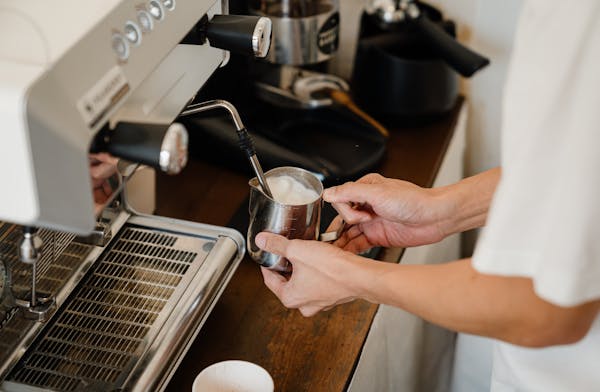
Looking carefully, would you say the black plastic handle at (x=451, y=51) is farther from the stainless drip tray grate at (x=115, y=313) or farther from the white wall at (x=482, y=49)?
the stainless drip tray grate at (x=115, y=313)

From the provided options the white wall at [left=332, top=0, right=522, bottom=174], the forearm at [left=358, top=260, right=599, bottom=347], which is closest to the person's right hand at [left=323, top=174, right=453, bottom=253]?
the forearm at [left=358, top=260, right=599, bottom=347]

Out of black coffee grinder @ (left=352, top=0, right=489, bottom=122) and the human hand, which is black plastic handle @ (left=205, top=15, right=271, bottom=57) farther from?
black coffee grinder @ (left=352, top=0, right=489, bottom=122)

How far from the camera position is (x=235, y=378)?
0.84 m

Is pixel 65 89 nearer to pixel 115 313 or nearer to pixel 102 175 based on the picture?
pixel 102 175

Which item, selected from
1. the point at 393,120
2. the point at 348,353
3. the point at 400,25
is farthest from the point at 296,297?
the point at 400,25

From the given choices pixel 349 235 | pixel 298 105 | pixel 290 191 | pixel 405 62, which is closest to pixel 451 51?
pixel 405 62

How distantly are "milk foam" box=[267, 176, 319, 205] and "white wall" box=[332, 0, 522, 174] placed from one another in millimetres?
844

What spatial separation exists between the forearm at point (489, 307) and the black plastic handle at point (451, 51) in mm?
677

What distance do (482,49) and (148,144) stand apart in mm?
1181

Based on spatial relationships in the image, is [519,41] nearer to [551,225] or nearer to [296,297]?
[551,225]

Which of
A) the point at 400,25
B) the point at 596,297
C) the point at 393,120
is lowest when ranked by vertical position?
the point at 393,120

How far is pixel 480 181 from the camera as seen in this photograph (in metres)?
0.93

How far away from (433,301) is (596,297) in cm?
14

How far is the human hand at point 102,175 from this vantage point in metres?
0.59
